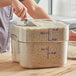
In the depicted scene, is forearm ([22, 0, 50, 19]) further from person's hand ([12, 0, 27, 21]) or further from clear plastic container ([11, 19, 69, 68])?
clear plastic container ([11, 19, 69, 68])

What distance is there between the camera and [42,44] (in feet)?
3.34

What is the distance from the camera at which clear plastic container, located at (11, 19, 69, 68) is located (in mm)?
1003

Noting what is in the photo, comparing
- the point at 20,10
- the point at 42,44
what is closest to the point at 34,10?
the point at 20,10

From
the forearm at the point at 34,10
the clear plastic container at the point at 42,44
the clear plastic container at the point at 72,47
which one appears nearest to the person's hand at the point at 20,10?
the clear plastic container at the point at 42,44

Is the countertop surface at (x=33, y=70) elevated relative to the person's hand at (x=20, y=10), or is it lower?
lower

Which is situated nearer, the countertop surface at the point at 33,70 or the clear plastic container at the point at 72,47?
the countertop surface at the point at 33,70

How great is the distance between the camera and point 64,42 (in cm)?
104

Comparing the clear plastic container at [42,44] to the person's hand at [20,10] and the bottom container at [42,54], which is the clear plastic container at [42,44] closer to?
the bottom container at [42,54]

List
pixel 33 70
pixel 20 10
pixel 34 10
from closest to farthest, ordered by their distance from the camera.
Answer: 1. pixel 33 70
2. pixel 20 10
3. pixel 34 10

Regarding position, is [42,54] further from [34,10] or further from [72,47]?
[34,10]

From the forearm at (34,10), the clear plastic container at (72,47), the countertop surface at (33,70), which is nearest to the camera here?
the countertop surface at (33,70)

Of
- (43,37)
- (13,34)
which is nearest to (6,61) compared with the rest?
(13,34)

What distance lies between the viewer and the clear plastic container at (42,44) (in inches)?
39.5

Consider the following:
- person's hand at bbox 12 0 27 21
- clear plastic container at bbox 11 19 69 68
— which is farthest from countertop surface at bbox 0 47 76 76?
person's hand at bbox 12 0 27 21
